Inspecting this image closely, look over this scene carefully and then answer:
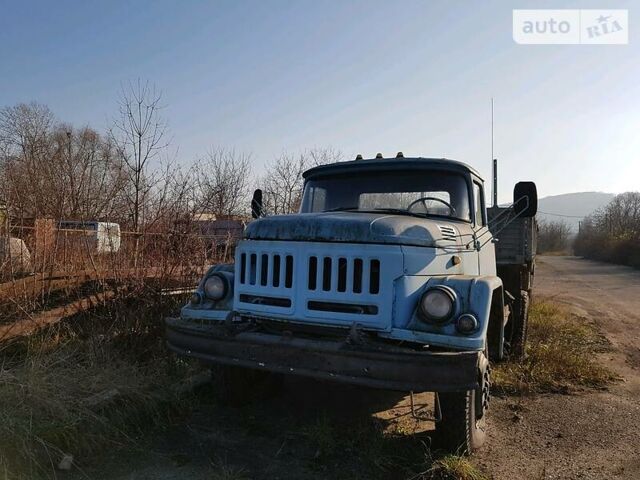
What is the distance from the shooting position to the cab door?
4.67 metres

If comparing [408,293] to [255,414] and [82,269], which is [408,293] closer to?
[255,414]

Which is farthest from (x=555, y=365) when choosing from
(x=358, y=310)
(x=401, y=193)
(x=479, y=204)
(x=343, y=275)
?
(x=343, y=275)

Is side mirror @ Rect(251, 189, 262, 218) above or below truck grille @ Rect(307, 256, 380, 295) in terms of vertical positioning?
above

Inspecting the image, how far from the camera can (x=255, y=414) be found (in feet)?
14.8

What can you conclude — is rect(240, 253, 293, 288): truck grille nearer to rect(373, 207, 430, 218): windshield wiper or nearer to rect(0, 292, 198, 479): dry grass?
rect(373, 207, 430, 218): windshield wiper

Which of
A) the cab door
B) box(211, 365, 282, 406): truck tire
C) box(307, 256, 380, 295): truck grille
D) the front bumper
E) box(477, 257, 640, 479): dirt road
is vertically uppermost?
the cab door

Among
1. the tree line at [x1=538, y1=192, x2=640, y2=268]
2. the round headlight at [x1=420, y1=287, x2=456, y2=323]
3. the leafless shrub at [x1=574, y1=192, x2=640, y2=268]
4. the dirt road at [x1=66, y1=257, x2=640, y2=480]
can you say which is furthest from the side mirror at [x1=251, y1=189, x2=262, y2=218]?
the leafless shrub at [x1=574, y1=192, x2=640, y2=268]

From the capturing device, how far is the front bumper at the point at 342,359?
123 inches

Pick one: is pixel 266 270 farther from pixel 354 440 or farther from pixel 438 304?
pixel 354 440

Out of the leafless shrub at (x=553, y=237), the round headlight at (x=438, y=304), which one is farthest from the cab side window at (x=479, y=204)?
the leafless shrub at (x=553, y=237)

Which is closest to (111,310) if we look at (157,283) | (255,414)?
(157,283)

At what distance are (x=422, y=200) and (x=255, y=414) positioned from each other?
2.41 m

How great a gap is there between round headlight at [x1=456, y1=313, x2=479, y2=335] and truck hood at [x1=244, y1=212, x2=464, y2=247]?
0.61 m

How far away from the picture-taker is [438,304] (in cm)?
342
